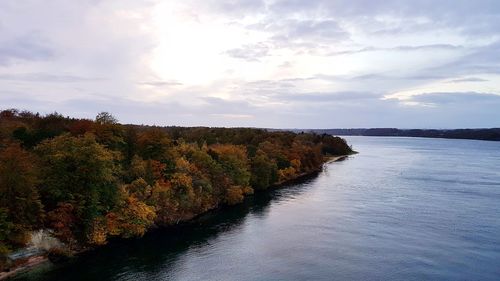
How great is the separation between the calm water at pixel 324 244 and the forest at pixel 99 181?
107 inches

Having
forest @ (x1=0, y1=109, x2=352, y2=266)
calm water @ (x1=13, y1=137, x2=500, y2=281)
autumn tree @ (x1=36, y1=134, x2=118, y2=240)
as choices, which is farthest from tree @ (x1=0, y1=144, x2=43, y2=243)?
calm water @ (x1=13, y1=137, x2=500, y2=281)

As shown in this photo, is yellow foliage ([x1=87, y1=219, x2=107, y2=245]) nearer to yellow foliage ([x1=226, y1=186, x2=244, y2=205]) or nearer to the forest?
the forest

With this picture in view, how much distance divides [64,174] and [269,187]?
5537 cm

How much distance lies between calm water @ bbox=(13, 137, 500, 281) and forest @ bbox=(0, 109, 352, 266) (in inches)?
107

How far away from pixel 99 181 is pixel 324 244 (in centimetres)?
2628

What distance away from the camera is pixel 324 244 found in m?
50.8

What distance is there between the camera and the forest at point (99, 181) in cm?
4156

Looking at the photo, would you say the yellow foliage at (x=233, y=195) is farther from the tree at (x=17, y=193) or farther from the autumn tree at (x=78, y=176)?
the tree at (x=17, y=193)

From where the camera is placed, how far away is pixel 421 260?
44.5m

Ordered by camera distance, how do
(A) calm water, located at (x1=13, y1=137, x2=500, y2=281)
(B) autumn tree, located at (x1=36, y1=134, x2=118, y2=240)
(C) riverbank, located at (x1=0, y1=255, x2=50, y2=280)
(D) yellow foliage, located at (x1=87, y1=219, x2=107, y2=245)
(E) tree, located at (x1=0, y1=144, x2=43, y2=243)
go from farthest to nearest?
(D) yellow foliage, located at (x1=87, y1=219, x2=107, y2=245)
(B) autumn tree, located at (x1=36, y1=134, x2=118, y2=240)
(A) calm water, located at (x1=13, y1=137, x2=500, y2=281)
(E) tree, located at (x1=0, y1=144, x2=43, y2=243)
(C) riverbank, located at (x1=0, y1=255, x2=50, y2=280)

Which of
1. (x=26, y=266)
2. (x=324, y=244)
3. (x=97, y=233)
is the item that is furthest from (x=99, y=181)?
(x=324, y=244)

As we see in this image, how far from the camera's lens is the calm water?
1631 inches

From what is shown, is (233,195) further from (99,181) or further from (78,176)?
(78,176)

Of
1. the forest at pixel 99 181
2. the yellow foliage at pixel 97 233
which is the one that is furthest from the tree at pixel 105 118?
the yellow foliage at pixel 97 233
